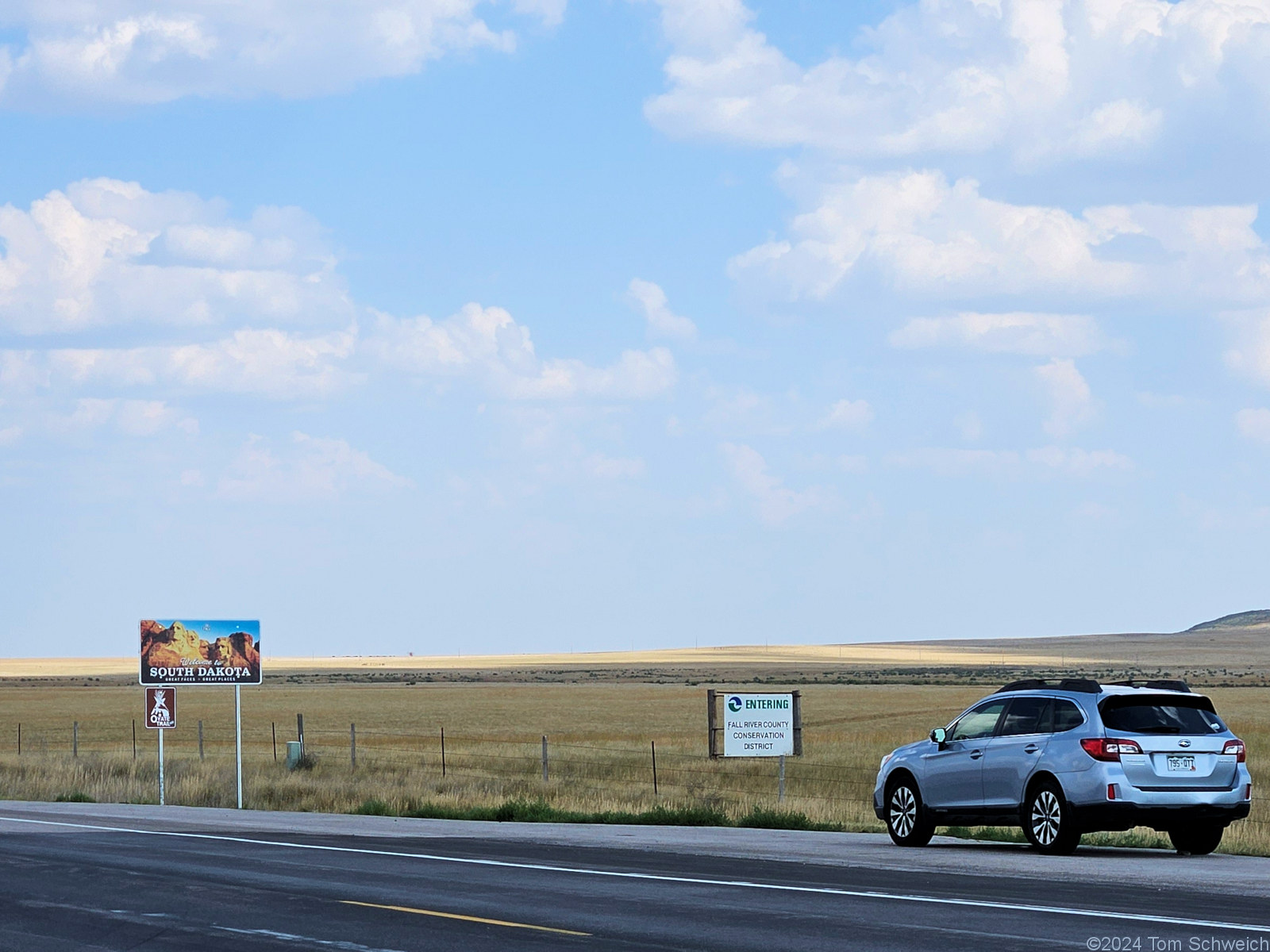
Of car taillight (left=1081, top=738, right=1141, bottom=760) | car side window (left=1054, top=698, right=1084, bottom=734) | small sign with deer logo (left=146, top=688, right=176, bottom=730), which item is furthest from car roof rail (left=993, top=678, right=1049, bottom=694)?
small sign with deer logo (left=146, top=688, right=176, bottom=730)

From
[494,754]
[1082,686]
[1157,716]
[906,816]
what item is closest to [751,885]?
[1082,686]

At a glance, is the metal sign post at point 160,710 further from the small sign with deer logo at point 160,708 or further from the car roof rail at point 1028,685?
the car roof rail at point 1028,685

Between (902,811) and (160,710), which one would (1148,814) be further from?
(160,710)

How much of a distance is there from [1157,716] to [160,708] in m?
21.1

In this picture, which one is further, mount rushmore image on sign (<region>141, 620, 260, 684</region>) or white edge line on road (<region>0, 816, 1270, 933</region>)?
mount rushmore image on sign (<region>141, 620, 260, 684</region>)

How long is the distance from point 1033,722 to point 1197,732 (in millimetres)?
1694

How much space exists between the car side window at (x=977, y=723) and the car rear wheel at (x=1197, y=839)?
2208 mm

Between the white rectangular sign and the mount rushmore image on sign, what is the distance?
10.0m

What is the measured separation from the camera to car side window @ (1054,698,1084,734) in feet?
58.3

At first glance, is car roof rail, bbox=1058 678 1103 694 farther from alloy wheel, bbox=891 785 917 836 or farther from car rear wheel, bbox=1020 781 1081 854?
alloy wheel, bbox=891 785 917 836

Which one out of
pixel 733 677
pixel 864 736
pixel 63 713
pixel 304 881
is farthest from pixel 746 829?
pixel 733 677

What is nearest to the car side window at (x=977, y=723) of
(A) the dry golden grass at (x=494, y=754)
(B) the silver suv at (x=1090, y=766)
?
(B) the silver suv at (x=1090, y=766)

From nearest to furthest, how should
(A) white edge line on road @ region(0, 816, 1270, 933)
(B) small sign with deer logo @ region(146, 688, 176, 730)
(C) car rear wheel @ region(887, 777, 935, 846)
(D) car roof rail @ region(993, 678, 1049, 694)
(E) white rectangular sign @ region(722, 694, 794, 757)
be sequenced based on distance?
(A) white edge line on road @ region(0, 816, 1270, 933)
(D) car roof rail @ region(993, 678, 1049, 694)
(C) car rear wheel @ region(887, 777, 935, 846)
(E) white rectangular sign @ region(722, 694, 794, 757)
(B) small sign with deer logo @ region(146, 688, 176, 730)

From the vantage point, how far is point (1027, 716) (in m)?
18.5
